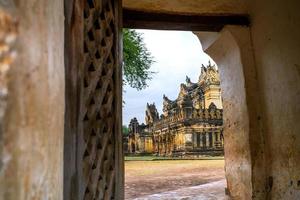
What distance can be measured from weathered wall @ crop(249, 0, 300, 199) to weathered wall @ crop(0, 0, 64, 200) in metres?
3.18

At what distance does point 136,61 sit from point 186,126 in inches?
338

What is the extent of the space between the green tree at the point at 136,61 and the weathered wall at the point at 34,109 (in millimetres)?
8883

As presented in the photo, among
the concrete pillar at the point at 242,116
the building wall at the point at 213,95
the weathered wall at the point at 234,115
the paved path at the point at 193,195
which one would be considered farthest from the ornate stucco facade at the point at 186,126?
the concrete pillar at the point at 242,116

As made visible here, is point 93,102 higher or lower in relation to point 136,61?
lower

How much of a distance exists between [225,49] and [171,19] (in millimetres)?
949

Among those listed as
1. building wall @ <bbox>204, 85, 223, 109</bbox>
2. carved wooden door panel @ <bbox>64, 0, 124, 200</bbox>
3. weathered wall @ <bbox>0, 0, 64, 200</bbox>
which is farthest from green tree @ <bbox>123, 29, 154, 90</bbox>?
building wall @ <bbox>204, 85, 223, 109</bbox>

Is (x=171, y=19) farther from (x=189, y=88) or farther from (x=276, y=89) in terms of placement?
(x=189, y=88)

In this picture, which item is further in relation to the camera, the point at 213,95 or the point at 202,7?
the point at 213,95

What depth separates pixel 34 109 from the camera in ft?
2.39

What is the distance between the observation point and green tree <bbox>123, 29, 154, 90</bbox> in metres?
9.86

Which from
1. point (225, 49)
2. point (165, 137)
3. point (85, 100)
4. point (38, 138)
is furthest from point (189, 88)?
point (38, 138)

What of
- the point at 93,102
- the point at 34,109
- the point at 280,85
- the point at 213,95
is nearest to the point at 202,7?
the point at 280,85

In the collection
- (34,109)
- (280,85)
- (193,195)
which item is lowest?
(193,195)

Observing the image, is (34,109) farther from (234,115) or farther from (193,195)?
(193,195)
